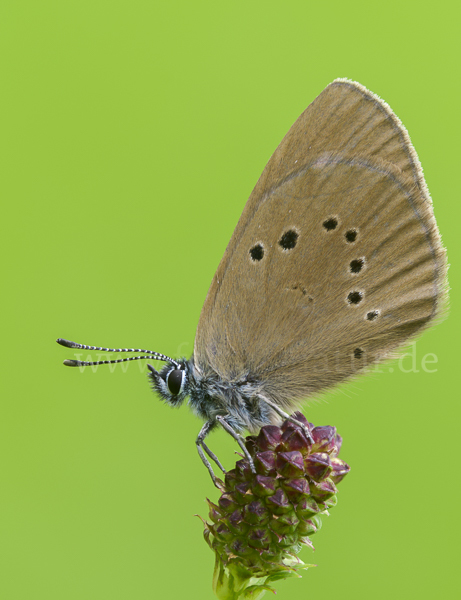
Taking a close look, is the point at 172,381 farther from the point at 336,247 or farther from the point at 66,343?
the point at 336,247

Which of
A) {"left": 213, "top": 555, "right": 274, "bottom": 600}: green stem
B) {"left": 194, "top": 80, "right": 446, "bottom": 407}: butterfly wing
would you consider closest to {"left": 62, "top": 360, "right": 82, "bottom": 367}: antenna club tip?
{"left": 194, "top": 80, "right": 446, "bottom": 407}: butterfly wing

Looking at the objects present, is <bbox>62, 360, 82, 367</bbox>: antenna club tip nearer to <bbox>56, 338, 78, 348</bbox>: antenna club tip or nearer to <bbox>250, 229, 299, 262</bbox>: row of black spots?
<bbox>56, 338, 78, 348</bbox>: antenna club tip

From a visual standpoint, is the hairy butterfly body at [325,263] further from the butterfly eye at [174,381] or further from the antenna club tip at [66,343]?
the antenna club tip at [66,343]

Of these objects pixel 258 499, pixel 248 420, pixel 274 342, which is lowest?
pixel 258 499

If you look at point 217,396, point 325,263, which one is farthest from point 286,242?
point 217,396

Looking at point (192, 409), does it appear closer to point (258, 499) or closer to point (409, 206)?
point (258, 499)

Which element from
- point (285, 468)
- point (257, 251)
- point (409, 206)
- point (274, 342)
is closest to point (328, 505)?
point (285, 468)

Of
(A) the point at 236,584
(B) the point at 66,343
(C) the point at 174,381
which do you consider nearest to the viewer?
(A) the point at 236,584

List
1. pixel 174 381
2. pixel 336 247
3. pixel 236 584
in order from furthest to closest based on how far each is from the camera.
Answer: pixel 174 381
pixel 336 247
pixel 236 584
